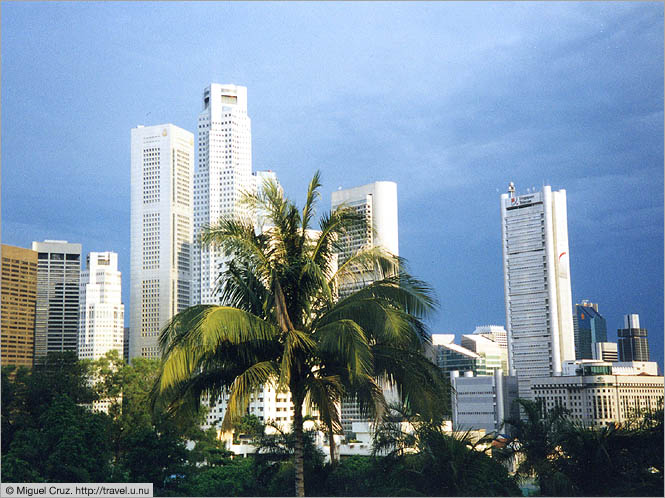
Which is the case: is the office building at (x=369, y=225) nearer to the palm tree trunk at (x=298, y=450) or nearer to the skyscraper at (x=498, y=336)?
the palm tree trunk at (x=298, y=450)

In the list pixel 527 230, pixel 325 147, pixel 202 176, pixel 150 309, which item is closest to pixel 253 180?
pixel 202 176

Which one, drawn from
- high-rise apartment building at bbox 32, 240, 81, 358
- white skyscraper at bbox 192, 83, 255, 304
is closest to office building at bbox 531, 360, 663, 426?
high-rise apartment building at bbox 32, 240, 81, 358

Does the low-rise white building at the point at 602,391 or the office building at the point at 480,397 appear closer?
the low-rise white building at the point at 602,391

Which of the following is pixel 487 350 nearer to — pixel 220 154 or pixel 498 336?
pixel 498 336

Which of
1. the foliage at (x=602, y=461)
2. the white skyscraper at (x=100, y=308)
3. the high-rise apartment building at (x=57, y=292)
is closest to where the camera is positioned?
the foliage at (x=602, y=461)

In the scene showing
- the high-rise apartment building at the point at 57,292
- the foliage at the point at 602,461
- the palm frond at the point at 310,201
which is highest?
the high-rise apartment building at the point at 57,292

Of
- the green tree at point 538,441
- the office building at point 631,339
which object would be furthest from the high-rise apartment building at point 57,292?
the office building at point 631,339

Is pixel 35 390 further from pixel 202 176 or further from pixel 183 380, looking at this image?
pixel 202 176
